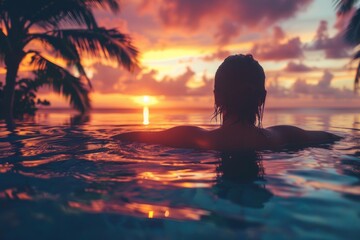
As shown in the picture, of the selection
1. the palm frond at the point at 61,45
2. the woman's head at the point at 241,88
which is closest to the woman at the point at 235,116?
the woman's head at the point at 241,88

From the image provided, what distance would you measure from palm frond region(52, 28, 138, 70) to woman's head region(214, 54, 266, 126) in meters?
5.54

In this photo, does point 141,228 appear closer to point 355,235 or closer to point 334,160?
point 355,235

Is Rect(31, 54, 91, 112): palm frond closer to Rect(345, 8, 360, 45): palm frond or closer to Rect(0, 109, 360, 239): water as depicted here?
Rect(0, 109, 360, 239): water

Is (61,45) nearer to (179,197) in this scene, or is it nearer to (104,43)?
A: (104,43)

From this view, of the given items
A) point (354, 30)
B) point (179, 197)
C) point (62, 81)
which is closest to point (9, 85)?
point (62, 81)

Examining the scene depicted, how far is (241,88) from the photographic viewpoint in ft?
8.65

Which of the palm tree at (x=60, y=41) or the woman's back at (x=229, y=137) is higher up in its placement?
the palm tree at (x=60, y=41)

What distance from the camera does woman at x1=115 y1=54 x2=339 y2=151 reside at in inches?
105

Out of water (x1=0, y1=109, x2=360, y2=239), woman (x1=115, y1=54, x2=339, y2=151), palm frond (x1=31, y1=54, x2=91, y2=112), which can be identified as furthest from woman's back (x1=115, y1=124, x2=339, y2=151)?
palm frond (x1=31, y1=54, x2=91, y2=112)

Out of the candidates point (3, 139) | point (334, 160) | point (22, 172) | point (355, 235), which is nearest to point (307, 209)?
point (355, 235)

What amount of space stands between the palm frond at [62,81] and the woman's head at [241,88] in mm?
5980

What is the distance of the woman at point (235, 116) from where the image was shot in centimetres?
266

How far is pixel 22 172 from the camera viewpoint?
195 centimetres

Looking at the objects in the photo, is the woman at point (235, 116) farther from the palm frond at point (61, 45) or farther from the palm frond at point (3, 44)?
the palm frond at point (61, 45)
